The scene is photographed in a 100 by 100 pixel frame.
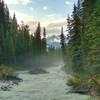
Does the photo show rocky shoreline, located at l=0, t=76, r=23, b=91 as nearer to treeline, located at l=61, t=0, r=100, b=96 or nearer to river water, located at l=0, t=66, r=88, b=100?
river water, located at l=0, t=66, r=88, b=100

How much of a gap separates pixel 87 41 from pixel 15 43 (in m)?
54.9

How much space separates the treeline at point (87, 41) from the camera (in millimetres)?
38062

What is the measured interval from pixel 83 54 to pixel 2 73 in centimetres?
1567

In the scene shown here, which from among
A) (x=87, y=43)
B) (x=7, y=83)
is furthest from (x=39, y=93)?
(x=87, y=43)


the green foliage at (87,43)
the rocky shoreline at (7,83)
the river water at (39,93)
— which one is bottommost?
the rocky shoreline at (7,83)

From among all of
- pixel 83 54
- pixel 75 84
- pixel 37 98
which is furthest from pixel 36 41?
pixel 37 98

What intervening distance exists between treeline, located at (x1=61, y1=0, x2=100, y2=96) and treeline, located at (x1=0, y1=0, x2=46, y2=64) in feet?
96.4

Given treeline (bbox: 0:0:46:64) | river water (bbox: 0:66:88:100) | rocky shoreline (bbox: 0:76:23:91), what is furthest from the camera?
treeline (bbox: 0:0:46:64)

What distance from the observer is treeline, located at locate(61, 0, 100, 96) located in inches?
1499

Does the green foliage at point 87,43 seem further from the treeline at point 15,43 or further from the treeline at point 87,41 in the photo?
the treeline at point 15,43

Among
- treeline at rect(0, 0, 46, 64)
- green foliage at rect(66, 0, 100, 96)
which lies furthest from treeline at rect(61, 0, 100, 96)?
treeline at rect(0, 0, 46, 64)

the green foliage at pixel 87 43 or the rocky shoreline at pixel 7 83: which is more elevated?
the green foliage at pixel 87 43

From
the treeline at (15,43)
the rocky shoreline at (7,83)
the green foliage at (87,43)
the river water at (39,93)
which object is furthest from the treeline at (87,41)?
the treeline at (15,43)

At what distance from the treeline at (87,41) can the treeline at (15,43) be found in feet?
96.4
